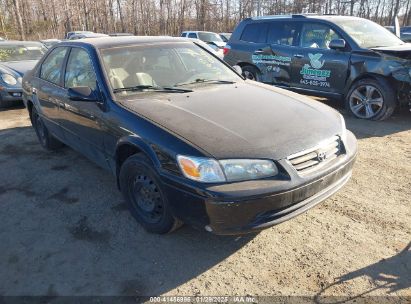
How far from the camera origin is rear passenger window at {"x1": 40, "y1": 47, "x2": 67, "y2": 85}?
4.59m

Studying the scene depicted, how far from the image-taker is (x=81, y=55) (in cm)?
406

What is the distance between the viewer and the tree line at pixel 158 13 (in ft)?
125

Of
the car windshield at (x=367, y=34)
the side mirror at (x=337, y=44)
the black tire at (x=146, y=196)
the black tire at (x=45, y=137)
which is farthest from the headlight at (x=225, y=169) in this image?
the car windshield at (x=367, y=34)

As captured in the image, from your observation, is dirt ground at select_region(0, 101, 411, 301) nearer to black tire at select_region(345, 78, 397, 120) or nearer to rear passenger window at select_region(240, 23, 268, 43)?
black tire at select_region(345, 78, 397, 120)

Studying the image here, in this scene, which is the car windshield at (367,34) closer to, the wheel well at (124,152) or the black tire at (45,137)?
the wheel well at (124,152)

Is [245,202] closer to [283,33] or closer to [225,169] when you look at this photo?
[225,169]

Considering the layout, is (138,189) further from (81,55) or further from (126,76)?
(81,55)

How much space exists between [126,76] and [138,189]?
1146 mm

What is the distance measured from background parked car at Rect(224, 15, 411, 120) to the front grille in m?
3.77

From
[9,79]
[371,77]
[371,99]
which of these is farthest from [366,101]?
[9,79]

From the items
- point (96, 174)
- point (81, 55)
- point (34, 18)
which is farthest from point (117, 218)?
point (34, 18)

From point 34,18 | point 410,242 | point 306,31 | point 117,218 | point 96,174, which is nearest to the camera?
point 410,242

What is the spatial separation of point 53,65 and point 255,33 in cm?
474

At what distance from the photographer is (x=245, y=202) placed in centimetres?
249
